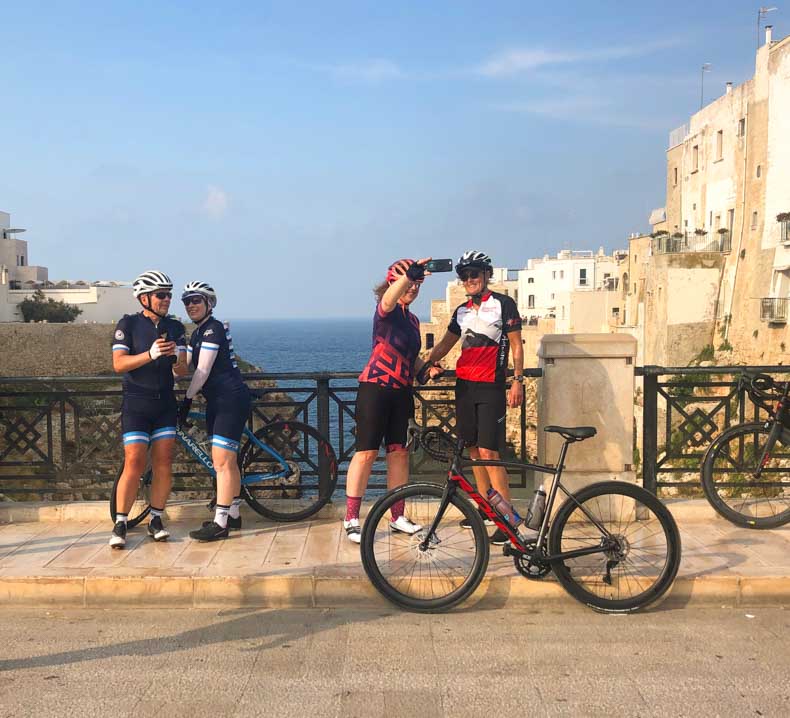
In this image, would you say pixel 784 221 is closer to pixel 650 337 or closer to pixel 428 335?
pixel 650 337

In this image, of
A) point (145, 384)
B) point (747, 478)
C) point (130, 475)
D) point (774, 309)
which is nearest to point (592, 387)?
point (747, 478)

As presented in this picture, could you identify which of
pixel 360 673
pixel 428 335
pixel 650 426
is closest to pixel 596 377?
pixel 650 426

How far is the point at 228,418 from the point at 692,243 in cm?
4273

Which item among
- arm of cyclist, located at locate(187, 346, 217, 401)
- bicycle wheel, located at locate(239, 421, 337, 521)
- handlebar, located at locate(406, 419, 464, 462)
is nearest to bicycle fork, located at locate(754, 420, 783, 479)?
handlebar, located at locate(406, 419, 464, 462)

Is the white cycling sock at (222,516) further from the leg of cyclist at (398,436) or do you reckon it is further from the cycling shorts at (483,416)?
the cycling shorts at (483,416)

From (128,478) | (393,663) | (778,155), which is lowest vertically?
(393,663)

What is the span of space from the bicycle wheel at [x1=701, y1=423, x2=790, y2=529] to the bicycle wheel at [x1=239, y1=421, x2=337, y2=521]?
124 inches

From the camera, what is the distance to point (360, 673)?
4344mm

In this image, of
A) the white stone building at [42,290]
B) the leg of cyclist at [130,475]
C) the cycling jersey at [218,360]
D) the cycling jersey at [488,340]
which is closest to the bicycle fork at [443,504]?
the cycling jersey at [488,340]

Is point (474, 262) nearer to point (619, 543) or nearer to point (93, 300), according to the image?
point (619, 543)

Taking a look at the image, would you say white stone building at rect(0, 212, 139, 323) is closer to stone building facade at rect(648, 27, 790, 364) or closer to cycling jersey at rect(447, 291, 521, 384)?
stone building facade at rect(648, 27, 790, 364)

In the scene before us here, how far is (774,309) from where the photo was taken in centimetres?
3516

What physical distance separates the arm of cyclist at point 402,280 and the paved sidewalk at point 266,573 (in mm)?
1830

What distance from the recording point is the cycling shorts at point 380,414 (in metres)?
6.08
